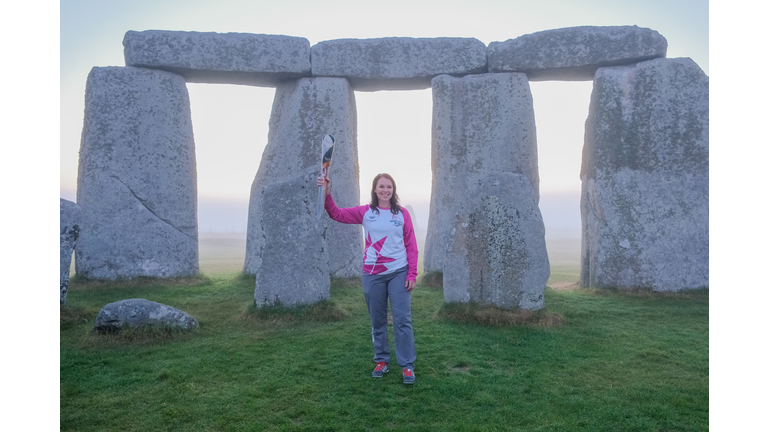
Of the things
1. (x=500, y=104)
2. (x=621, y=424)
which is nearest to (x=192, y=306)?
(x=621, y=424)

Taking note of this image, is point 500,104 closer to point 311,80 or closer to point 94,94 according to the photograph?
point 311,80

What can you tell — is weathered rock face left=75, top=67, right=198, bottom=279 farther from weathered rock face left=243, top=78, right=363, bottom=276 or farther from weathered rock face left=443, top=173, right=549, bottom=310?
weathered rock face left=443, top=173, right=549, bottom=310

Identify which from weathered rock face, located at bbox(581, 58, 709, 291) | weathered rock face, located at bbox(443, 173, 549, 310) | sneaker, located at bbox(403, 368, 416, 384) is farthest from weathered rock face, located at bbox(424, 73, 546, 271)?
sneaker, located at bbox(403, 368, 416, 384)

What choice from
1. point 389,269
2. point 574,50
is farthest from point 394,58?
point 389,269

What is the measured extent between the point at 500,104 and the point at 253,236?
550 cm

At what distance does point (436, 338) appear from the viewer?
5.54 meters

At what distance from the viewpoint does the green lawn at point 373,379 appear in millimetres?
3566

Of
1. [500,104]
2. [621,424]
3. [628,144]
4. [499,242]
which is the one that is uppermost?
[500,104]

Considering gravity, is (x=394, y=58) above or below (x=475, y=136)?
above

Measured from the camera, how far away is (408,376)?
13.8 feet

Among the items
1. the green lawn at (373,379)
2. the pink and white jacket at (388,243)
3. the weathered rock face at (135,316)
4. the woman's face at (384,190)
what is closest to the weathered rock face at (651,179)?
the green lawn at (373,379)

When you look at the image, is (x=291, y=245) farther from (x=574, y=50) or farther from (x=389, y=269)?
(x=574, y=50)

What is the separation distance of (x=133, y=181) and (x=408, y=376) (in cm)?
741

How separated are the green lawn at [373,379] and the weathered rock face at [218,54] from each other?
5.14 meters
